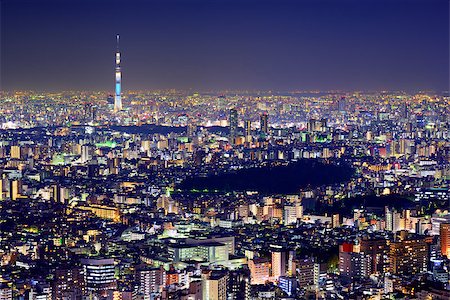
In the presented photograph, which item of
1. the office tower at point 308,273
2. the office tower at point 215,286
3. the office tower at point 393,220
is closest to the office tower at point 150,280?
the office tower at point 215,286

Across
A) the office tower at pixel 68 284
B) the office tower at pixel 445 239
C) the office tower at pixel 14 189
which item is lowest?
the office tower at pixel 68 284

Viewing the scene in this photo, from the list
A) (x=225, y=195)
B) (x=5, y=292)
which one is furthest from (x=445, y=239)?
(x=225, y=195)

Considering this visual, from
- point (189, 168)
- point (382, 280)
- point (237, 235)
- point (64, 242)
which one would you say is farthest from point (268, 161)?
point (382, 280)

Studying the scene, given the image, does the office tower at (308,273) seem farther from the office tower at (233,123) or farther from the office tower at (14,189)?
the office tower at (233,123)

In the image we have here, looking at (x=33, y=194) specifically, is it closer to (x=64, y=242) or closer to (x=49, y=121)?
(x=64, y=242)

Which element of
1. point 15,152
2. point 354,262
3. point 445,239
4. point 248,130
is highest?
point 248,130

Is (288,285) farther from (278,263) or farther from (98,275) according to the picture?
(98,275)

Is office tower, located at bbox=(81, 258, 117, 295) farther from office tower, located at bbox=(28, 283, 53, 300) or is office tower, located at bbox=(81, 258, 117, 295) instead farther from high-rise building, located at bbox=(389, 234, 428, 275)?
high-rise building, located at bbox=(389, 234, 428, 275)
